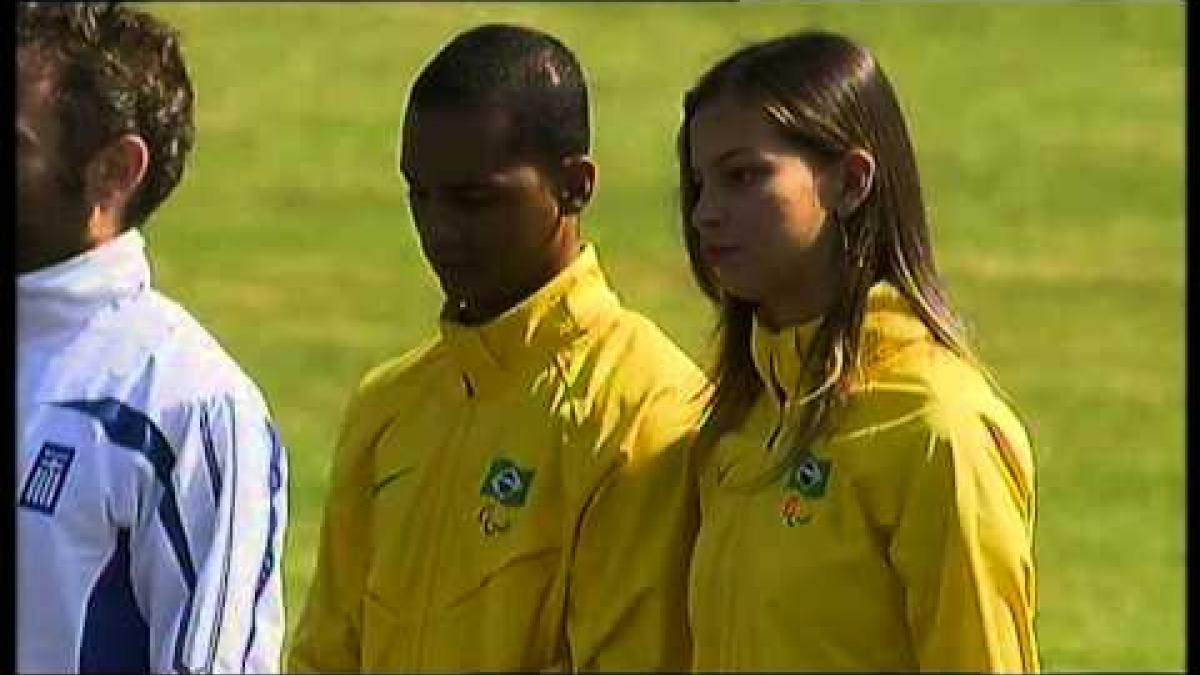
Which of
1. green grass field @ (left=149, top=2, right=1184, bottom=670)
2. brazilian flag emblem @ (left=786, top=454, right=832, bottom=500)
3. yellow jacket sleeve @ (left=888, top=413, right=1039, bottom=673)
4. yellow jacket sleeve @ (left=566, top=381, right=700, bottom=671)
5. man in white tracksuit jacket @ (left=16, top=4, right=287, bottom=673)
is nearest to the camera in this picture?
yellow jacket sleeve @ (left=888, top=413, right=1039, bottom=673)

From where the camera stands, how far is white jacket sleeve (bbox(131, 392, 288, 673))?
3848 mm

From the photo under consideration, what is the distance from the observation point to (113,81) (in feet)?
12.9

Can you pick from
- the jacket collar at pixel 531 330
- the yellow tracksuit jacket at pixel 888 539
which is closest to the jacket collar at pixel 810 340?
the yellow tracksuit jacket at pixel 888 539

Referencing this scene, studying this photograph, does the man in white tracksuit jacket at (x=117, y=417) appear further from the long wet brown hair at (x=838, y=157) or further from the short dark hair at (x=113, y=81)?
the long wet brown hair at (x=838, y=157)

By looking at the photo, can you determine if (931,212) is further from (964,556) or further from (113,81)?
(964,556)

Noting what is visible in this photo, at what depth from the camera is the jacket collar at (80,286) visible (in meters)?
3.90

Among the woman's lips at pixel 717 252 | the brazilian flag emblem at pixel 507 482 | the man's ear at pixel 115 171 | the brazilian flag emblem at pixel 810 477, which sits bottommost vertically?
the brazilian flag emblem at pixel 507 482

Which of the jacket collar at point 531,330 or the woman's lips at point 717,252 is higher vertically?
the woman's lips at point 717,252

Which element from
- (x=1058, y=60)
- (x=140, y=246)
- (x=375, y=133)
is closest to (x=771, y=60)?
(x=140, y=246)

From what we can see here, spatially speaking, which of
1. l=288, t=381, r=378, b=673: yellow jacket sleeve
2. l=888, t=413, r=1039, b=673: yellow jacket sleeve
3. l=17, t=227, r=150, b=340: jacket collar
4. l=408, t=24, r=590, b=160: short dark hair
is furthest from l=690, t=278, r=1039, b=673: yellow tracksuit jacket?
l=17, t=227, r=150, b=340: jacket collar

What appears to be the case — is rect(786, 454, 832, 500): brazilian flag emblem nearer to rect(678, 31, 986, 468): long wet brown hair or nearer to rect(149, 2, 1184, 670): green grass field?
rect(678, 31, 986, 468): long wet brown hair

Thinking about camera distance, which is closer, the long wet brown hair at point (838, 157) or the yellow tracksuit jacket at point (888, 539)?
the yellow tracksuit jacket at point (888, 539)

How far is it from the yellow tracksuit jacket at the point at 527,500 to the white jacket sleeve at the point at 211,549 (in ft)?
0.79

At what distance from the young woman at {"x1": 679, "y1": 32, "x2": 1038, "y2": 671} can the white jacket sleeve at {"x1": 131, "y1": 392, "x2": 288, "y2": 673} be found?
20.4 inches
